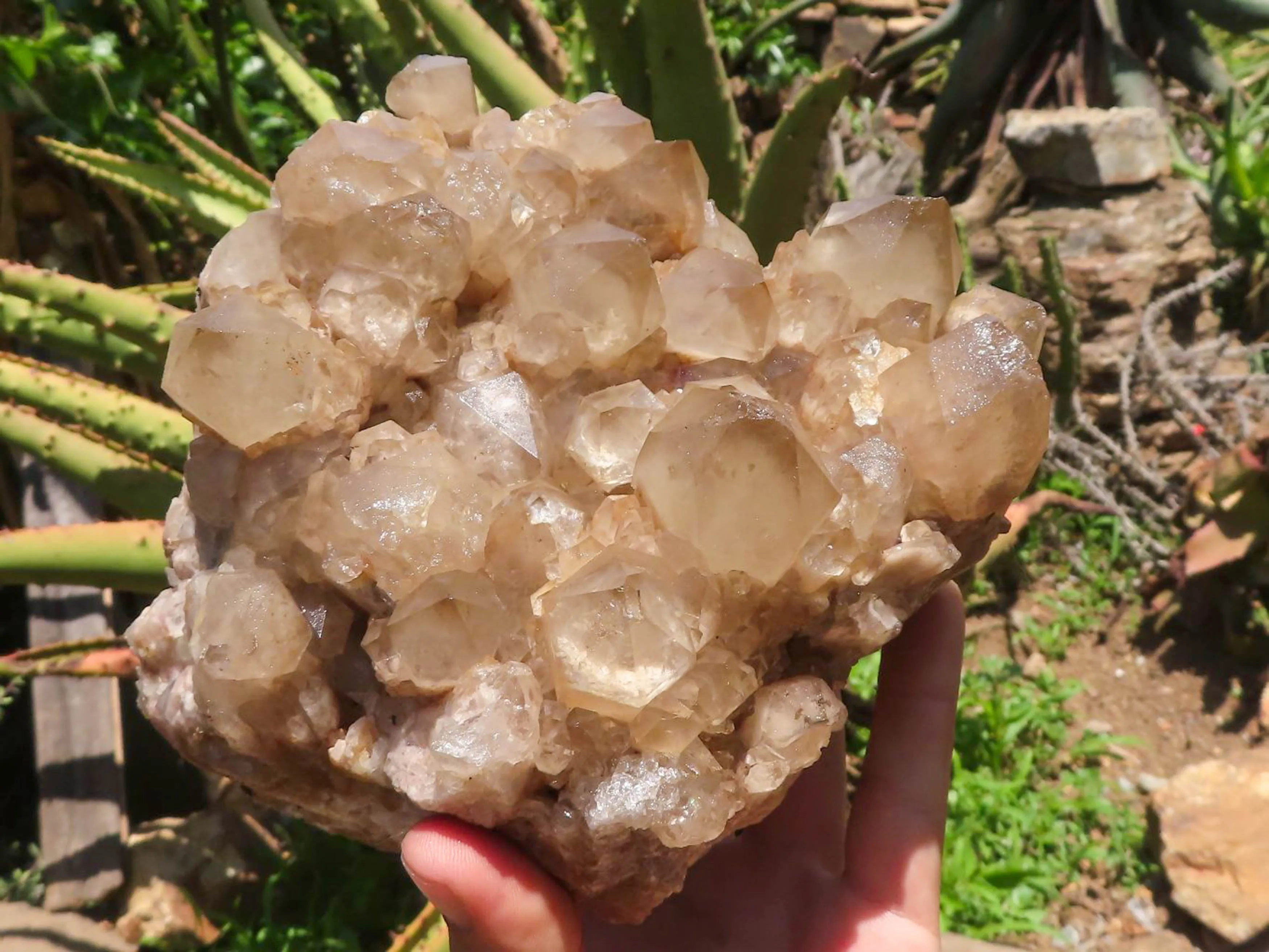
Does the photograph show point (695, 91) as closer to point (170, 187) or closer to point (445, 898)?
point (170, 187)

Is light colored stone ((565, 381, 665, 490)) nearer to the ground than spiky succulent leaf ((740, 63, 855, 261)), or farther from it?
farther from it

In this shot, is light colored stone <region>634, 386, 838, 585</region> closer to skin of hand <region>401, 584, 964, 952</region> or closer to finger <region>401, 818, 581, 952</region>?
finger <region>401, 818, 581, 952</region>

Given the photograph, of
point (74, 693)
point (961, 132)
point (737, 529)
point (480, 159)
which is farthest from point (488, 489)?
point (961, 132)

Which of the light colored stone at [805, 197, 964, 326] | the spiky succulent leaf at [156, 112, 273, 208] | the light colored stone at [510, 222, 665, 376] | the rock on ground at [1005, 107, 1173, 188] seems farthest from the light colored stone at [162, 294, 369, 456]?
the rock on ground at [1005, 107, 1173, 188]

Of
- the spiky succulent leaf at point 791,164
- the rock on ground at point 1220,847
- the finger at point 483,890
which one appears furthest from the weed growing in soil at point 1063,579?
the finger at point 483,890

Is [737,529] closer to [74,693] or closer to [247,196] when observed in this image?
[247,196]

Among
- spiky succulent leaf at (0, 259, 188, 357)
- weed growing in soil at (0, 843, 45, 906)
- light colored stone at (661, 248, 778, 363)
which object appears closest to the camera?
light colored stone at (661, 248, 778, 363)
